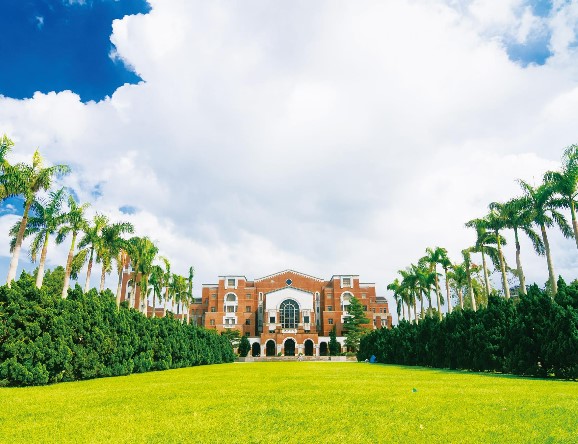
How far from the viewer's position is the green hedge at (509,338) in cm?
1558

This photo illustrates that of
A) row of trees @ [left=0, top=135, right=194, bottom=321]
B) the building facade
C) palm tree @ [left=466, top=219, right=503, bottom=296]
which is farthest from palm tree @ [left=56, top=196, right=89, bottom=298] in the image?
the building facade

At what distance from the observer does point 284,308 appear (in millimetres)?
76500

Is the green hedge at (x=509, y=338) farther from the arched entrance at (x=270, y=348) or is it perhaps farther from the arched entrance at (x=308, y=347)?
the arched entrance at (x=270, y=348)

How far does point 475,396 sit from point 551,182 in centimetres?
2019

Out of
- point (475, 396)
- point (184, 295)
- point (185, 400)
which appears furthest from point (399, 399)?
point (184, 295)

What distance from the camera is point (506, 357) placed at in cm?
1897

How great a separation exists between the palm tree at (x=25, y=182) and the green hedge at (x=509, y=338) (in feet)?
79.9

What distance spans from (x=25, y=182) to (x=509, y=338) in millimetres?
26036

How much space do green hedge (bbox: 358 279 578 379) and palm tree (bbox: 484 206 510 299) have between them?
7356 millimetres

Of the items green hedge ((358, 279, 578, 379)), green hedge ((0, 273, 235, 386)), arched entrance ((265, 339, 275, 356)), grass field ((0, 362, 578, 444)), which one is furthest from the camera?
arched entrance ((265, 339, 275, 356))

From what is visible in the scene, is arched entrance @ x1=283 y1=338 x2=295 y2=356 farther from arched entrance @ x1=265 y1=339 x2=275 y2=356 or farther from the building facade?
arched entrance @ x1=265 y1=339 x2=275 y2=356

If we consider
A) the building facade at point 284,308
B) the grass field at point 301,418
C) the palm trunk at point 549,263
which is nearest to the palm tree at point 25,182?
the grass field at point 301,418

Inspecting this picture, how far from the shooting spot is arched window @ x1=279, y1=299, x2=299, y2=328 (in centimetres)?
7611

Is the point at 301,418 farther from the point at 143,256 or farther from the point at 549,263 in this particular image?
the point at 143,256
